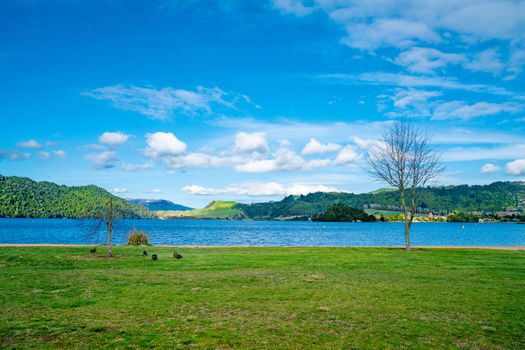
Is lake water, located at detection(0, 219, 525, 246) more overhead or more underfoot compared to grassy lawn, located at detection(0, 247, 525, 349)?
more underfoot

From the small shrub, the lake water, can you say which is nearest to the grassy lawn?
the lake water

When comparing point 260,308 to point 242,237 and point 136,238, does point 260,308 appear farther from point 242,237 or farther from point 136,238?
point 242,237

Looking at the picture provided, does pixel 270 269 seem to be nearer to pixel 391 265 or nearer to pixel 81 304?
pixel 391 265

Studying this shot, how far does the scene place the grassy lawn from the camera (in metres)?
9.13

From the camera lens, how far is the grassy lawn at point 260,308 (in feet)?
30.0

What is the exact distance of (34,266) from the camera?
22250 millimetres

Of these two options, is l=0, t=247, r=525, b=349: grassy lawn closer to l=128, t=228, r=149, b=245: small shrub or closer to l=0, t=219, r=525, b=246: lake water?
l=0, t=219, r=525, b=246: lake water

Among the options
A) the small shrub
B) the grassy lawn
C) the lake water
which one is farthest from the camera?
the lake water

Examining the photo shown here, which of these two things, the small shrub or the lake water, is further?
the lake water

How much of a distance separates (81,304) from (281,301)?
246 inches

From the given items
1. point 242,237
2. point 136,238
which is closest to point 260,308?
point 136,238

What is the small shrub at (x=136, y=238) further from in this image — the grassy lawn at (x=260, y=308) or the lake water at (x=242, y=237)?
the grassy lawn at (x=260, y=308)

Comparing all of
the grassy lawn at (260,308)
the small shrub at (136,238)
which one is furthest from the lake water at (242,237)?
the grassy lawn at (260,308)

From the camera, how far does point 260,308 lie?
12.2m
